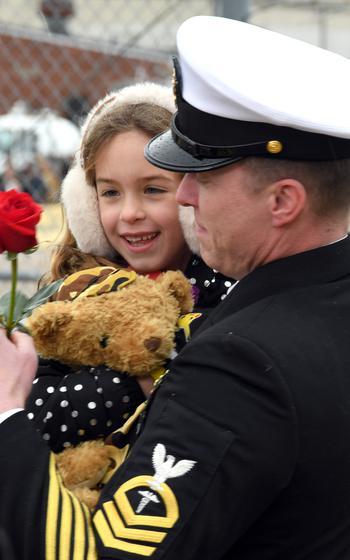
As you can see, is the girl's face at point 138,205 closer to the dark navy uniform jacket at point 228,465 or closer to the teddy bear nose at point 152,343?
the teddy bear nose at point 152,343

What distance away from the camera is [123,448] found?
6.48 feet

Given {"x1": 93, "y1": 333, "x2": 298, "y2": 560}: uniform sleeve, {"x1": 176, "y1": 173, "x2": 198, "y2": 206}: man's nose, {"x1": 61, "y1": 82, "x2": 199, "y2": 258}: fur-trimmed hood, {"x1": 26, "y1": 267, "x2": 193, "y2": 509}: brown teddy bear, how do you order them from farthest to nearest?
{"x1": 61, "y1": 82, "x2": 199, "y2": 258}: fur-trimmed hood
{"x1": 26, "y1": 267, "x2": 193, "y2": 509}: brown teddy bear
{"x1": 176, "y1": 173, "x2": 198, "y2": 206}: man's nose
{"x1": 93, "y1": 333, "x2": 298, "y2": 560}: uniform sleeve

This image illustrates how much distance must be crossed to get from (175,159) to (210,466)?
0.59m

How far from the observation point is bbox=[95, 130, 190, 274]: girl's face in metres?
2.35

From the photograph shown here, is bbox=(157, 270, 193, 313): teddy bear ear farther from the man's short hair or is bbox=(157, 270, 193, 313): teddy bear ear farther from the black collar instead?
the man's short hair

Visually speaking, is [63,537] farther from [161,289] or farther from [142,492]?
[161,289]

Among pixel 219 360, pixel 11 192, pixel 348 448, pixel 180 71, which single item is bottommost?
pixel 348 448

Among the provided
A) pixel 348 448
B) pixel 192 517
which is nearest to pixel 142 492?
pixel 192 517

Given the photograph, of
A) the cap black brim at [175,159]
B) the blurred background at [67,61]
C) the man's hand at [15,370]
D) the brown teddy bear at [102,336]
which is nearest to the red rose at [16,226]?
the man's hand at [15,370]

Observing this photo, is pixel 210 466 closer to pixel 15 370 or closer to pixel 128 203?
pixel 15 370

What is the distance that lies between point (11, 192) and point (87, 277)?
0.49 meters

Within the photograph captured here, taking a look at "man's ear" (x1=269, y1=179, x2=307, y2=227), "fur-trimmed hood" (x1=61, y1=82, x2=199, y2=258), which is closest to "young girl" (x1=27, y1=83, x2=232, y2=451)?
"fur-trimmed hood" (x1=61, y1=82, x2=199, y2=258)

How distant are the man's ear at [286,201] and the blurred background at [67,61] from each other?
1503 mm

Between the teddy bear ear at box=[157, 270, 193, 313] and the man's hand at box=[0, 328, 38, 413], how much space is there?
0.55m
